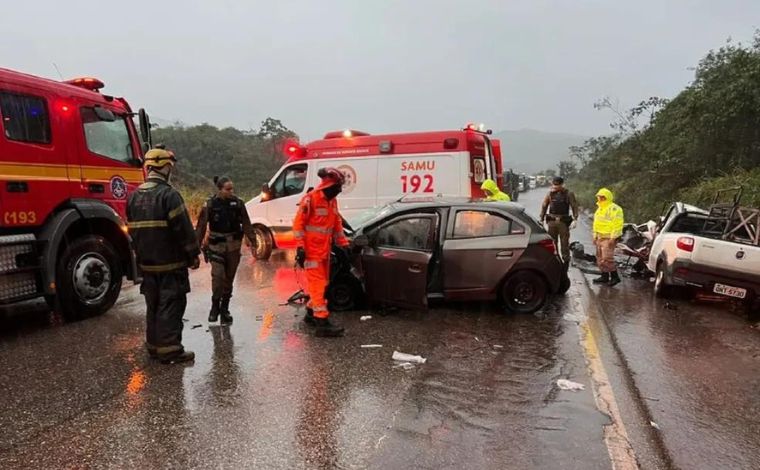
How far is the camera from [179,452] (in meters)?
3.29

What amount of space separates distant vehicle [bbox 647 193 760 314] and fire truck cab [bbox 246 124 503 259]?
3.58m

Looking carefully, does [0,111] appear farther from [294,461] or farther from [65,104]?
[294,461]

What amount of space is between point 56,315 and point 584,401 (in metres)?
5.57

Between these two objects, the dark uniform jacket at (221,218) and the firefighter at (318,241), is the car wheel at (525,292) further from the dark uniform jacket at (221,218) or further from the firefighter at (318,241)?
the dark uniform jacket at (221,218)

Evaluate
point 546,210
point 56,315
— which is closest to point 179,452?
point 56,315

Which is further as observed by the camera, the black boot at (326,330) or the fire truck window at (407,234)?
the fire truck window at (407,234)

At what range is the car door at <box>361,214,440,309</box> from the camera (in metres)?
6.08

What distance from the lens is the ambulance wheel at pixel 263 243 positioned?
36.4 feet

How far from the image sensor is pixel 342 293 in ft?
21.7

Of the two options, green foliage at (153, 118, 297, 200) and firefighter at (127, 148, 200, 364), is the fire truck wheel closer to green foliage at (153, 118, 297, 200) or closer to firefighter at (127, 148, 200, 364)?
firefighter at (127, 148, 200, 364)

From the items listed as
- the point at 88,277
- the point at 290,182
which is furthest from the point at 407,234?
the point at 290,182

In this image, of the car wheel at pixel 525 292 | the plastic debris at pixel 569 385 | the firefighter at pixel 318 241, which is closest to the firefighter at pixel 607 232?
the car wheel at pixel 525 292

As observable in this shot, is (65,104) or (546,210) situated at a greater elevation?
(65,104)

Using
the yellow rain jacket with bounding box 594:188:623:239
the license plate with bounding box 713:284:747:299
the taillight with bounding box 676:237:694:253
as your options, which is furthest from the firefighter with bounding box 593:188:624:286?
the license plate with bounding box 713:284:747:299
